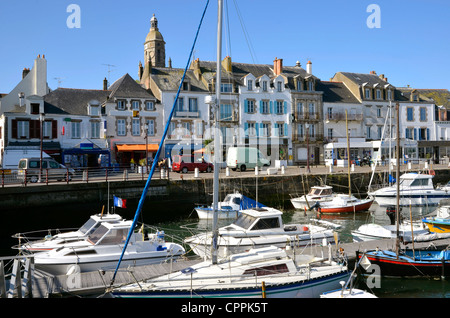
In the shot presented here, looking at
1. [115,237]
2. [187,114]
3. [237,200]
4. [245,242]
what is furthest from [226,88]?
[115,237]

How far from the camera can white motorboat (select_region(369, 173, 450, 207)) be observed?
2697 cm

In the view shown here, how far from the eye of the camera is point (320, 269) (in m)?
10.8

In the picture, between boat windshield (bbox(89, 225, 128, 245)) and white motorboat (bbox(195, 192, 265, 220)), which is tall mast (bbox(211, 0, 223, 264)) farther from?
white motorboat (bbox(195, 192, 265, 220))

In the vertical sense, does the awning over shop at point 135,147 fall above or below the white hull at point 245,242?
above

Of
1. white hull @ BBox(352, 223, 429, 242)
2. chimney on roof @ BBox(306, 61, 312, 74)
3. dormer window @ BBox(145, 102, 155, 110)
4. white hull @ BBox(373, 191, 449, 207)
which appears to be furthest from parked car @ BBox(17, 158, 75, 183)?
chimney on roof @ BBox(306, 61, 312, 74)

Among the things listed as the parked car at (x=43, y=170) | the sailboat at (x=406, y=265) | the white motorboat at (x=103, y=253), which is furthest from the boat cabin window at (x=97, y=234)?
the parked car at (x=43, y=170)

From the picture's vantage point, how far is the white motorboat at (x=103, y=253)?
11773mm

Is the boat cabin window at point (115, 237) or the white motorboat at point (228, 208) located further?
the white motorboat at point (228, 208)

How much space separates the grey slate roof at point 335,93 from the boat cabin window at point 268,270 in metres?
37.1

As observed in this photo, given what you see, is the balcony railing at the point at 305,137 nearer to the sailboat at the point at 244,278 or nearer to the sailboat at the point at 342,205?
the sailboat at the point at 342,205

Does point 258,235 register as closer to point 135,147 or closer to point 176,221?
point 176,221

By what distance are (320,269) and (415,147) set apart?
1615 inches

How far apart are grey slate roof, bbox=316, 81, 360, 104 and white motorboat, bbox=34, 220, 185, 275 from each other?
3584 cm
